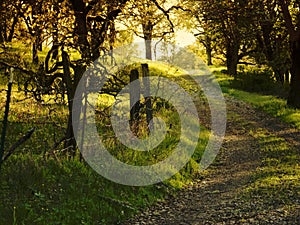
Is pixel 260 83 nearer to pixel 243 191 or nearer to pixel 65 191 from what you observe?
pixel 243 191

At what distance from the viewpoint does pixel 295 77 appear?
71.2 ft

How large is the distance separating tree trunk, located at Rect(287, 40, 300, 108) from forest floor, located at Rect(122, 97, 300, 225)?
6774 mm

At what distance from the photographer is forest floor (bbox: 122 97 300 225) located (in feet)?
25.1

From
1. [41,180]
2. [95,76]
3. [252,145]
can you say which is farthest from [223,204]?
[252,145]

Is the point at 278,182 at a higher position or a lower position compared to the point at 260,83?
lower

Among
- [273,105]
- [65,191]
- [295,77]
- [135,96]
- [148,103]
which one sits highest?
[295,77]

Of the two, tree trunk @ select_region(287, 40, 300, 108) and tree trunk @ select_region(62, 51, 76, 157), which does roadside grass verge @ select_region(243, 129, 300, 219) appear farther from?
tree trunk @ select_region(287, 40, 300, 108)

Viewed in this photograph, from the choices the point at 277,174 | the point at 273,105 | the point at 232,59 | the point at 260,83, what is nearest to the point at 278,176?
the point at 277,174

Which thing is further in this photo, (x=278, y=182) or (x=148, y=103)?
(x=148, y=103)

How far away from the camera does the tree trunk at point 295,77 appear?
70.0ft

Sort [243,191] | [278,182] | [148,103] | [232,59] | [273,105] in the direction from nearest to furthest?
[243,191] → [278,182] → [148,103] → [273,105] → [232,59]

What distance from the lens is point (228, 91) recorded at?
33.7 m

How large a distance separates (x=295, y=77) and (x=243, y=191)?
45.4 ft

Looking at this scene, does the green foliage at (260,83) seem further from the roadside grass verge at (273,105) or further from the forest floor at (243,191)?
the forest floor at (243,191)
